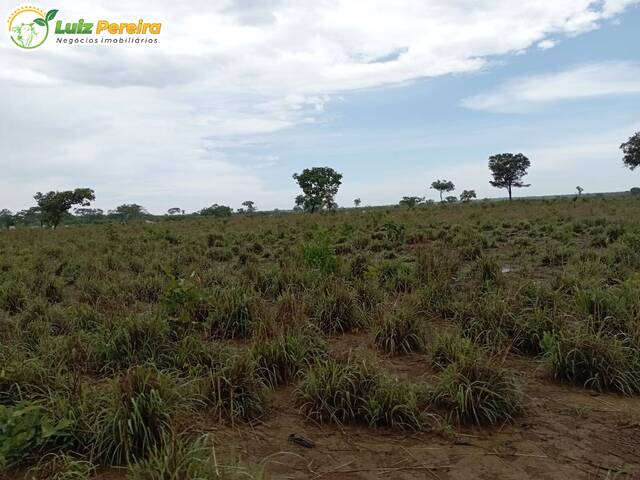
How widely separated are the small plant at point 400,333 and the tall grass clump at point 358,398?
108cm

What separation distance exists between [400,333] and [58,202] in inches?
2131

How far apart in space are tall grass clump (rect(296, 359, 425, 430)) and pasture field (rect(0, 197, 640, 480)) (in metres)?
0.01

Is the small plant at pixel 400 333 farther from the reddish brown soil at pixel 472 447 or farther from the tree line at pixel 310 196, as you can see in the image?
the tree line at pixel 310 196

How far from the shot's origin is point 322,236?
827 centimetres

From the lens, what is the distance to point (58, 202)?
4997 cm

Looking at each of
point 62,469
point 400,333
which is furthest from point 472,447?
point 62,469

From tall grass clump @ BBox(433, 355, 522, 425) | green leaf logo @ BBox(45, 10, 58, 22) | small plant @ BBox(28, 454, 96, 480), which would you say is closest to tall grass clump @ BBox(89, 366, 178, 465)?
small plant @ BBox(28, 454, 96, 480)

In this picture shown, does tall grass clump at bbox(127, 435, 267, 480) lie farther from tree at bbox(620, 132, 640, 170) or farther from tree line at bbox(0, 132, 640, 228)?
tree at bbox(620, 132, 640, 170)

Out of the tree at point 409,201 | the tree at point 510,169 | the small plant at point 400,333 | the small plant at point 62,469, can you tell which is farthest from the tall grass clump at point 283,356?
the tree at point 510,169

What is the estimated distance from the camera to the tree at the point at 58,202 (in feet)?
164

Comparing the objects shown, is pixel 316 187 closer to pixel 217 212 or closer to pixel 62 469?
pixel 217 212

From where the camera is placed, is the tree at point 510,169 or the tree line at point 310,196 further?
the tree at point 510,169

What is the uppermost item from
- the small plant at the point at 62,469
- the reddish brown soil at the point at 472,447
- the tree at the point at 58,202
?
the tree at the point at 58,202

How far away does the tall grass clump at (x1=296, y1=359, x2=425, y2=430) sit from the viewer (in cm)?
339
